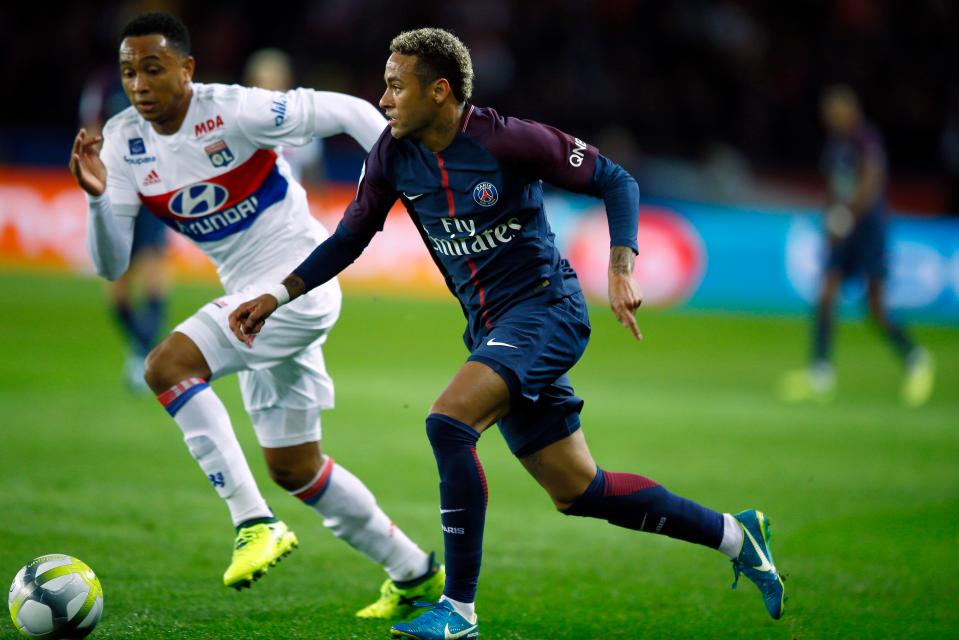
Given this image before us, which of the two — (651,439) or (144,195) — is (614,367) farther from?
(144,195)

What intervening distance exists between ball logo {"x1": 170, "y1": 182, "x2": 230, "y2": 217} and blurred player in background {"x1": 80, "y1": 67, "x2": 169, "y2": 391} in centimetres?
572

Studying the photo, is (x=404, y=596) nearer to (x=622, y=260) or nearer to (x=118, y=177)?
(x=622, y=260)

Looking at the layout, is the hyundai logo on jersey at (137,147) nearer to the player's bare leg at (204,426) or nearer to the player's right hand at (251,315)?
the player's bare leg at (204,426)

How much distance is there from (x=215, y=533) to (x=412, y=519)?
3.72ft

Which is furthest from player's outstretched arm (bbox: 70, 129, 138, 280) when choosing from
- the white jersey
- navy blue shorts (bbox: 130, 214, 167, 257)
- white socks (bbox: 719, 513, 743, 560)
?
navy blue shorts (bbox: 130, 214, 167, 257)

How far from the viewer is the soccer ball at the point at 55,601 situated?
14.1 ft

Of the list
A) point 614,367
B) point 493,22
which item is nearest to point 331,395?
point 614,367

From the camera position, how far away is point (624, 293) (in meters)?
4.31

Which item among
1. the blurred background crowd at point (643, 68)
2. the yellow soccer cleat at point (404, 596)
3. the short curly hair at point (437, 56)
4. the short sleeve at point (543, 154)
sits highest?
the blurred background crowd at point (643, 68)

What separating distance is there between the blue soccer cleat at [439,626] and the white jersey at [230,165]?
5.98ft

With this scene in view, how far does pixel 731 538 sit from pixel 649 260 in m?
12.6

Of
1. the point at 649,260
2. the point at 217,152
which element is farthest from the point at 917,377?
the point at 217,152

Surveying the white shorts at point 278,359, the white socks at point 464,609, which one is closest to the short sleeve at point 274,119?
the white shorts at point 278,359

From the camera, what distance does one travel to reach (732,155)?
20.0 metres
